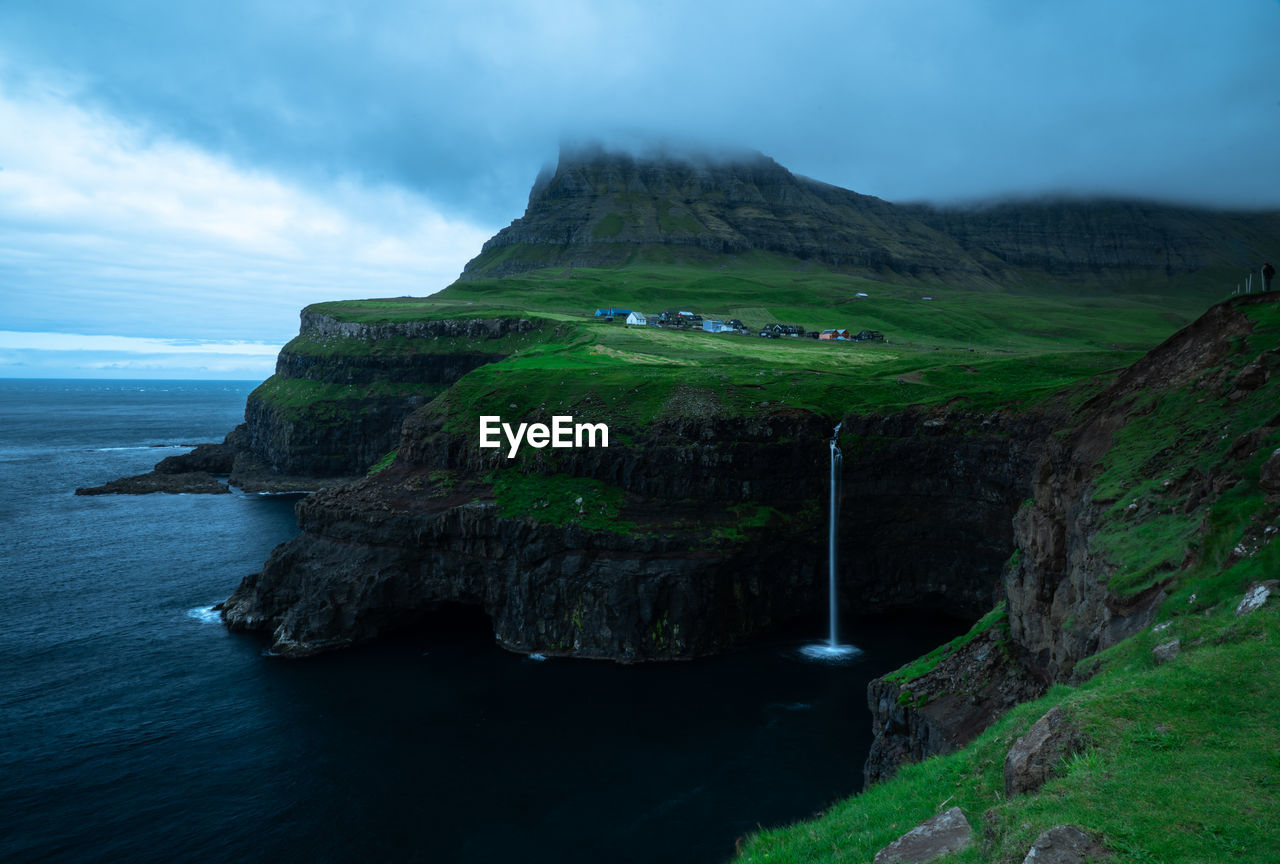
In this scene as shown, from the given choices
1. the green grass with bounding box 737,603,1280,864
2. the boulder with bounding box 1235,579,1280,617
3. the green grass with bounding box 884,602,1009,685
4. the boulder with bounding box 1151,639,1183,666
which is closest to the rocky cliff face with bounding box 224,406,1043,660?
the green grass with bounding box 884,602,1009,685

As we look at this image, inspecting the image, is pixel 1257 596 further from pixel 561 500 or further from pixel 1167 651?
pixel 561 500

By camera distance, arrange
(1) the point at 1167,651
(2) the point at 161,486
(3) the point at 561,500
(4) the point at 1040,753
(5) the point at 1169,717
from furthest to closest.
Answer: (2) the point at 161,486
(3) the point at 561,500
(1) the point at 1167,651
(4) the point at 1040,753
(5) the point at 1169,717

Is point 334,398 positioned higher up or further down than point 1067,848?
higher up

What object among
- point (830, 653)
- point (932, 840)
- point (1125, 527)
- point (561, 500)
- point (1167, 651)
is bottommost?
point (830, 653)

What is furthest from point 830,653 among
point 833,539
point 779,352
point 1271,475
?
point 779,352

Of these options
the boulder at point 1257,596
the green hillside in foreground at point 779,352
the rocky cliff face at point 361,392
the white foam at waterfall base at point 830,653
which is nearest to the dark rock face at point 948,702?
the boulder at point 1257,596

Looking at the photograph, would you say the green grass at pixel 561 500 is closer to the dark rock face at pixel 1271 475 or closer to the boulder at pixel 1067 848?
the dark rock face at pixel 1271 475

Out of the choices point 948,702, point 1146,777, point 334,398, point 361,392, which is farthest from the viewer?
point 334,398
